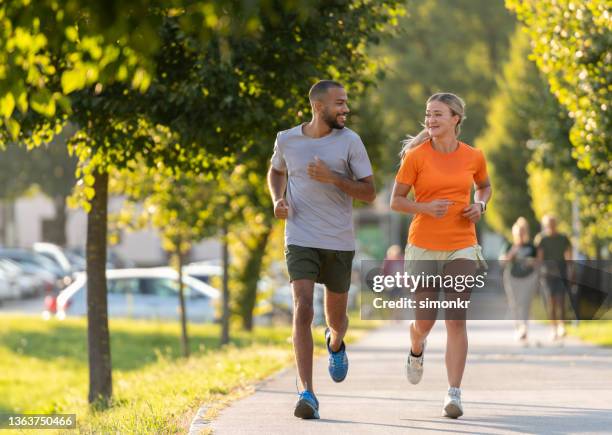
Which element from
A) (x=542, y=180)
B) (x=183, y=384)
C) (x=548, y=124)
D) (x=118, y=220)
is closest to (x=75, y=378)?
(x=118, y=220)

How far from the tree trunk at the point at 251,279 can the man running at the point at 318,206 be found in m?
15.1

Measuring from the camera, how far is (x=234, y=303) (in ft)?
82.8

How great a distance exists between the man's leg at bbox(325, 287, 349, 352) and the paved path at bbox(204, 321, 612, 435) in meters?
0.46

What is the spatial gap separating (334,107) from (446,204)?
2.86ft

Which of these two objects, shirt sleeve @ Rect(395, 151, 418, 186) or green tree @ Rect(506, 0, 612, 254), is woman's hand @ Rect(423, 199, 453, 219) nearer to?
shirt sleeve @ Rect(395, 151, 418, 186)

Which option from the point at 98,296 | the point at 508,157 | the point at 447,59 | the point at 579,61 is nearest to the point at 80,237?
the point at 447,59

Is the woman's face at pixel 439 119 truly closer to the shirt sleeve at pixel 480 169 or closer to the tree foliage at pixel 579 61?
the shirt sleeve at pixel 480 169

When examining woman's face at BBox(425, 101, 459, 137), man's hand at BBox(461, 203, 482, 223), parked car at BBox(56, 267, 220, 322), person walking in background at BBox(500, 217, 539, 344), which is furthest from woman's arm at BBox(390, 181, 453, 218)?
parked car at BBox(56, 267, 220, 322)

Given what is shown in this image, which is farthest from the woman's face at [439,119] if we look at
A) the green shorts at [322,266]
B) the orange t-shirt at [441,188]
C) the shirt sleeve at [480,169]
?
the green shorts at [322,266]

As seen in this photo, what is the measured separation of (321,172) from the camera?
7.72 m

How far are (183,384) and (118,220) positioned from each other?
972 cm

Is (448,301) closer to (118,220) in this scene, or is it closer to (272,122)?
(272,122)

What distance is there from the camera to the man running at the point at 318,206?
25.7 feet

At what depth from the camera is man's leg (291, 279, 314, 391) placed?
25.7 feet
